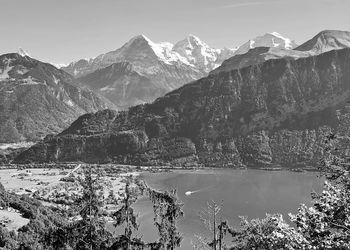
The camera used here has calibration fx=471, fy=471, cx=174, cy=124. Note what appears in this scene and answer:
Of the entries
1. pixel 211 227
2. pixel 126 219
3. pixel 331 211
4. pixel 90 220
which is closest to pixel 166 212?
pixel 211 227

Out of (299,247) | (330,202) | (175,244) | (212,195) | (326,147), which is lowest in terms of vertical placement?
(212,195)

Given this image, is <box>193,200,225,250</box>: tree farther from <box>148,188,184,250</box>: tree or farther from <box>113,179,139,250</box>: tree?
<box>113,179,139,250</box>: tree

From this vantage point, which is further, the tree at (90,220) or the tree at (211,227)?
the tree at (211,227)

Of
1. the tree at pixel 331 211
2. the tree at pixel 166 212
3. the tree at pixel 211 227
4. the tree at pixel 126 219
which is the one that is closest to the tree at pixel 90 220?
the tree at pixel 126 219

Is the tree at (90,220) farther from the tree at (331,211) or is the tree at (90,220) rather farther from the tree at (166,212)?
the tree at (331,211)

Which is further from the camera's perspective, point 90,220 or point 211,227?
point 211,227

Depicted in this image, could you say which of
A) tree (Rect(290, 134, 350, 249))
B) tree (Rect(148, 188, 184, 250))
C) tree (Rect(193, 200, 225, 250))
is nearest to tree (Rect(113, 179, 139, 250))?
tree (Rect(148, 188, 184, 250))

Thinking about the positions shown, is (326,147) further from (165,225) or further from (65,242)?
(65,242)

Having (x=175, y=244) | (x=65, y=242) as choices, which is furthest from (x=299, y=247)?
(x=65, y=242)

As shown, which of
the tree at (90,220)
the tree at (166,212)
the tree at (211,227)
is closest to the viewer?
the tree at (90,220)

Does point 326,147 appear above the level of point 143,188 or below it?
above

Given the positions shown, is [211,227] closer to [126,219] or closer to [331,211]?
[126,219]
